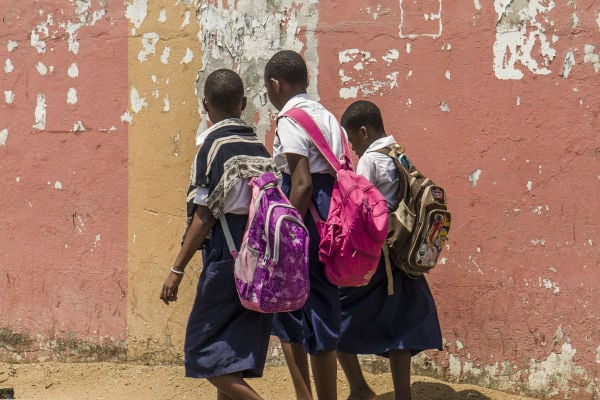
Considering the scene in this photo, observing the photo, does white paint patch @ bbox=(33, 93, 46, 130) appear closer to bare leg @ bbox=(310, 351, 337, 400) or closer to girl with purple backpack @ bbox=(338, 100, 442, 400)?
girl with purple backpack @ bbox=(338, 100, 442, 400)

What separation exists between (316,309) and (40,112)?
2.84 metres

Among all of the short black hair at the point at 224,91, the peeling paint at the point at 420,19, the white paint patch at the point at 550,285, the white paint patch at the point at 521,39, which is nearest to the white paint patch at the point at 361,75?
the peeling paint at the point at 420,19

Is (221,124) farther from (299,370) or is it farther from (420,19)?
(420,19)

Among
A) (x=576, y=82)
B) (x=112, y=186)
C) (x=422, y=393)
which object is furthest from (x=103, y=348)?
(x=576, y=82)

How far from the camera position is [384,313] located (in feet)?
17.0

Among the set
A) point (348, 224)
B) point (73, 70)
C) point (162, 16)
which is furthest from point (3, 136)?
point (348, 224)

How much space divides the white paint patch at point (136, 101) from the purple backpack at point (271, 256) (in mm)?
2337

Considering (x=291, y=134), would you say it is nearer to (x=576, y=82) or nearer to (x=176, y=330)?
(x=576, y=82)

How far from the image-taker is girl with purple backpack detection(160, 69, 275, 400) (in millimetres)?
4301

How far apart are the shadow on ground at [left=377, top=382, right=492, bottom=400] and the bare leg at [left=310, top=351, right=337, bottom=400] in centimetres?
116

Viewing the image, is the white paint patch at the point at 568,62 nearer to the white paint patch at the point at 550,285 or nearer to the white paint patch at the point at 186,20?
the white paint patch at the point at 550,285

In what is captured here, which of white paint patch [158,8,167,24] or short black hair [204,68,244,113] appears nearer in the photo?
short black hair [204,68,244,113]

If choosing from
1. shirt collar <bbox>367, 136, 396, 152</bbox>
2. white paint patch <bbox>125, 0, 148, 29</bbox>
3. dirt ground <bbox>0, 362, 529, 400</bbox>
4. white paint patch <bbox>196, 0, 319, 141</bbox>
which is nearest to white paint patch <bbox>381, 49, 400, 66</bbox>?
white paint patch <bbox>196, 0, 319, 141</bbox>

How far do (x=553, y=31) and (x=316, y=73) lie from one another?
55.6 inches
